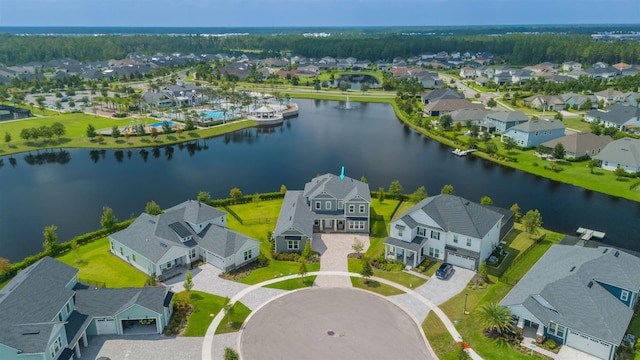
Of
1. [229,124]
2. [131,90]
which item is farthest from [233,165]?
[131,90]

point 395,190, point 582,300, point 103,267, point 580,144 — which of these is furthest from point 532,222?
point 103,267

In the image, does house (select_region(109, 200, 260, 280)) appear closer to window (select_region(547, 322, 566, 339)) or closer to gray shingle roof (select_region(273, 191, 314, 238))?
gray shingle roof (select_region(273, 191, 314, 238))

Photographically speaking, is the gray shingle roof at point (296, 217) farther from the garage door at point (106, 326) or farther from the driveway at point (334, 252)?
the garage door at point (106, 326)

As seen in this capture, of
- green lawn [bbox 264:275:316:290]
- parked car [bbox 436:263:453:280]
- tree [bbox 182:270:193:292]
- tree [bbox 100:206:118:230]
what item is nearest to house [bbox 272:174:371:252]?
green lawn [bbox 264:275:316:290]

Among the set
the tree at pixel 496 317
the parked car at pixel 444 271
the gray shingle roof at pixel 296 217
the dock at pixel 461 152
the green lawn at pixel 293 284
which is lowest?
the green lawn at pixel 293 284

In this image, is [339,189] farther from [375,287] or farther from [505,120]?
[505,120]

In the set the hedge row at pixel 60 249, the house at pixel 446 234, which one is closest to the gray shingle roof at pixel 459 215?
the house at pixel 446 234
